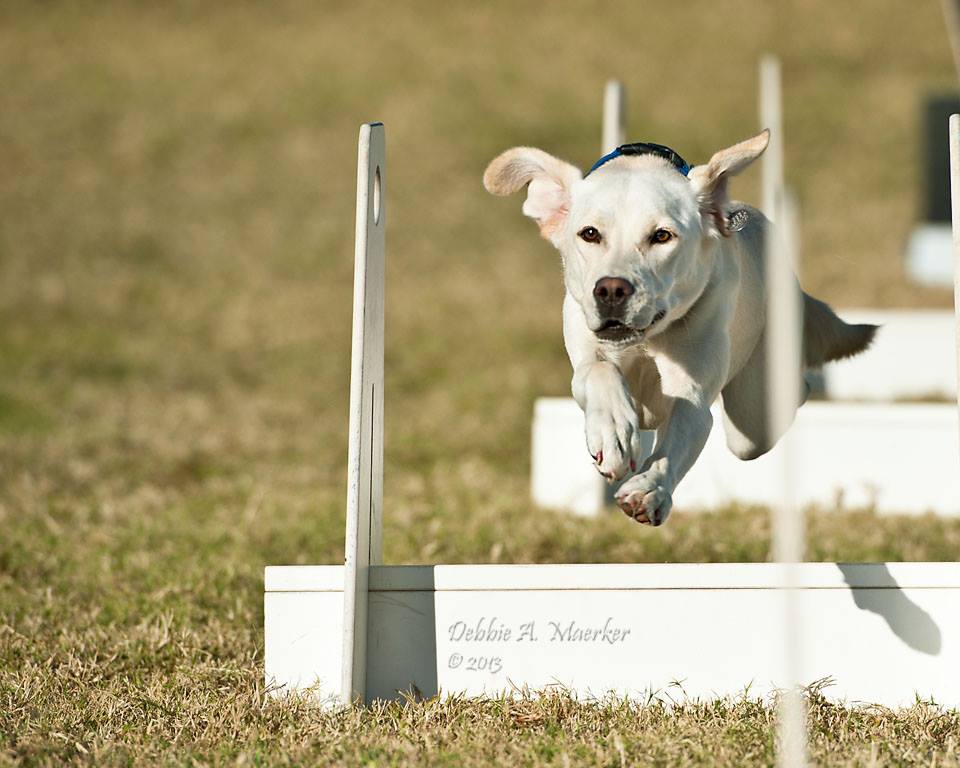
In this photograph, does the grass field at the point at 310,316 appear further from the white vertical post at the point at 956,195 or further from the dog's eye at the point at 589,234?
the dog's eye at the point at 589,234

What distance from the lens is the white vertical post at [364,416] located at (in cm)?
368

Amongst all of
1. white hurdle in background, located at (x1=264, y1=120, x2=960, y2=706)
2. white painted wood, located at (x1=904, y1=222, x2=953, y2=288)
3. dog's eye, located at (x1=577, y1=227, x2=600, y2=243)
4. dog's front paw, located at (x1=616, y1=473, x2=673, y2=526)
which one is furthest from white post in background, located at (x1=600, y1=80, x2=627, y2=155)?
white painted wood, located at (x1=904, y1=222, x2=953, y2=288)

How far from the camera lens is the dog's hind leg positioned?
4016 mm

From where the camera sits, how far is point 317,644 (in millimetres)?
3799

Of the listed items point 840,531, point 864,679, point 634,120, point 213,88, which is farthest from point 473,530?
point 213,88

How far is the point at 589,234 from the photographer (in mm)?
3408

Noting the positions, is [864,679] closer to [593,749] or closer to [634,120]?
[593,749]

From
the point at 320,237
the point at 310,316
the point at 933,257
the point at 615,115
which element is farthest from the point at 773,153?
the point at 320,237

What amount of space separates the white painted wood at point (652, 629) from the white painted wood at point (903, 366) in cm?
578

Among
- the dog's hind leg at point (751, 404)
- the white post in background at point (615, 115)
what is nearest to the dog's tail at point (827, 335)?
the dog's hind leg at point (751, 404)

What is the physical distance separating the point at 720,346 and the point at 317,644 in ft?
4.41

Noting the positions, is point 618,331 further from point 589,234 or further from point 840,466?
point 840,466

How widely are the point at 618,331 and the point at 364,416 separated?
85 cm

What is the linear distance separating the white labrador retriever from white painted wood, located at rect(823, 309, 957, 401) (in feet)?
19.0
